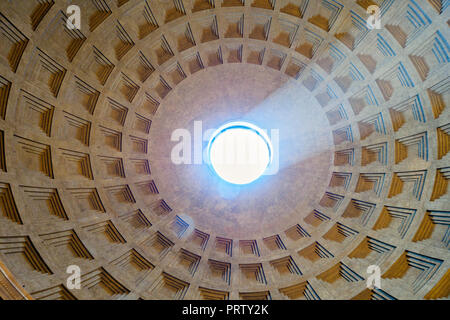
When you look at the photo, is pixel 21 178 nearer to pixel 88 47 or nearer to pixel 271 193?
pixel 88 47

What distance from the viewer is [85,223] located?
17781 millimetres

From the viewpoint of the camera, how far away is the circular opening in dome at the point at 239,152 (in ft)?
70.3

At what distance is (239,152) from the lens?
936 inches

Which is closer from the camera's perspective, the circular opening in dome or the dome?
the dome

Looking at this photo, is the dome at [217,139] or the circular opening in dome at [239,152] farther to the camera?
the circular opening in dome at [239,152]

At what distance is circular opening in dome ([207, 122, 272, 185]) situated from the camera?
21.4m

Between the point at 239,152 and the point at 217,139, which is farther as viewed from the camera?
the point at 239,152

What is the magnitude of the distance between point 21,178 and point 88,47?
7.24 m

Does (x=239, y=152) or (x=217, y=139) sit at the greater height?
(x=239, y=152)
